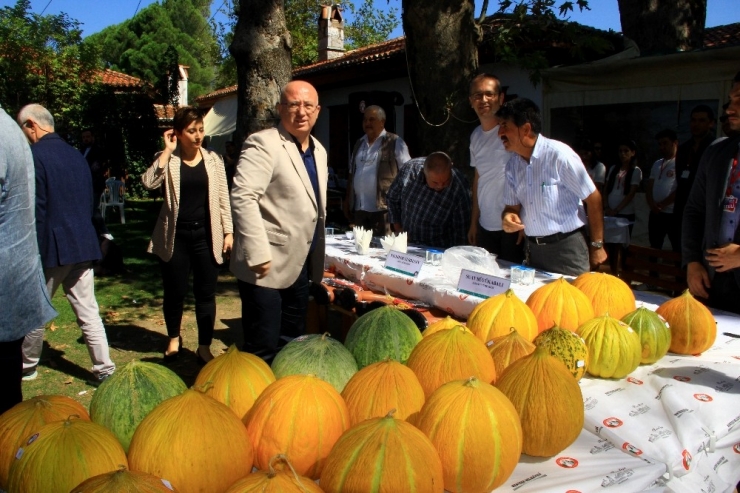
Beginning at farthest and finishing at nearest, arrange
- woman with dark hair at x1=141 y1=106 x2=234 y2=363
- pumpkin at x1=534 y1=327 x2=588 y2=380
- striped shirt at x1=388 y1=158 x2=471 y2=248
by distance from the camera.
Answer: striped shirt at x1=388 y1=158 x2=471 y2=248, woman with dark hair at x1=141 y1=106 x2=234 y2=363, pumpkin at x1=534 y1=327 x2=588 y2=380

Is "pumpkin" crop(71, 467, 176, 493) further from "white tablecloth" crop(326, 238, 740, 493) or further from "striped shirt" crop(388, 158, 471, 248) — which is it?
"striped shirt" crop(388, 158, 471, 248)

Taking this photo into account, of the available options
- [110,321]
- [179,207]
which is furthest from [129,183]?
[179,207]

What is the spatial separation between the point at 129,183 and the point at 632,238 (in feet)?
53.3

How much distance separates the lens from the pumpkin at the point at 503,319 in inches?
82.8

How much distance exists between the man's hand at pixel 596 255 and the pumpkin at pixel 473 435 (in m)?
2.12

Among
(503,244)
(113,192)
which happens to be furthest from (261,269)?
(113,192)

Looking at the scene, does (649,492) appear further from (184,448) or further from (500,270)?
(500,270)

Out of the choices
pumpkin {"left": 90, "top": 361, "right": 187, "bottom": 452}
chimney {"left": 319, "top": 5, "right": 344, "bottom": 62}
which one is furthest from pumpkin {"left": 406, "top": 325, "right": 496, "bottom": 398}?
chimney {"left": 319, "top": 5, "right": 344, "bottom": 62}

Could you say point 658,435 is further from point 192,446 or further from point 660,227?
point 660,227

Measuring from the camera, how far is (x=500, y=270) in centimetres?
330

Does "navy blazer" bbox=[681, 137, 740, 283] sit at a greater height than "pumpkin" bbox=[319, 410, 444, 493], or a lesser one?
greater

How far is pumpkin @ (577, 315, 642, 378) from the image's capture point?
6.44 feet

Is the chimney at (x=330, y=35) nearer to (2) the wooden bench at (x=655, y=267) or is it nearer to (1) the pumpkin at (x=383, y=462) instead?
(2) the wooden bench at (x=655, y=267)

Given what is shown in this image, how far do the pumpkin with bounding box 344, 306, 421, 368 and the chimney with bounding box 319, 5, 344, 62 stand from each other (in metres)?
19.9
